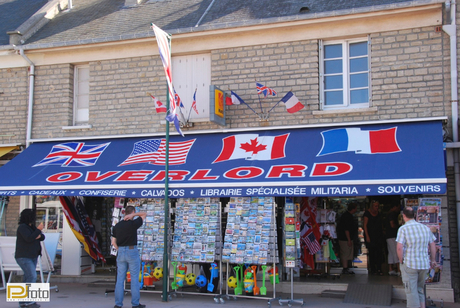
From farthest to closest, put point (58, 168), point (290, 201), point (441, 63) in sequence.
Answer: point (58, 168) < point (441, 63) < point (290, 201)

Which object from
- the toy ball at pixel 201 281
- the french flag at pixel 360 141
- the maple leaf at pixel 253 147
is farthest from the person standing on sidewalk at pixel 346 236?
the toy ball at pixel 201 281

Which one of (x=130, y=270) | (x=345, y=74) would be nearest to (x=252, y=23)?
(x=345, y=74)

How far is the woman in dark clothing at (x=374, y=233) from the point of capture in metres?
11.2

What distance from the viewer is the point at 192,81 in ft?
38.3

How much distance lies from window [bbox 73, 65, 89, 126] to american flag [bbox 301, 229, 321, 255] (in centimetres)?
622

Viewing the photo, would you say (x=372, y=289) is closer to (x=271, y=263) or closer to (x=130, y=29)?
(x=271, y=263)

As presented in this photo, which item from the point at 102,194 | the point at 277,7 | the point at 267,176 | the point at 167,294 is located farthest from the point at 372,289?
the point at 277,7

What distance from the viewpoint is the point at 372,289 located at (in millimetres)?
9445

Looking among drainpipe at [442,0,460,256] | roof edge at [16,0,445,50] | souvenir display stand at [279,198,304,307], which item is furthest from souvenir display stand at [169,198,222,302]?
drainpipe at [442,0,460,256]

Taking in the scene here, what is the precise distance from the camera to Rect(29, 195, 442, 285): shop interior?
9320mm

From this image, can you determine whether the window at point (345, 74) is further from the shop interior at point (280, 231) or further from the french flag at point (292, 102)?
the shop interior at point (280, 231)

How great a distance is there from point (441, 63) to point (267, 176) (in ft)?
13.8

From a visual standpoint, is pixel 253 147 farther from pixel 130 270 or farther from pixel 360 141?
pixel 130 270

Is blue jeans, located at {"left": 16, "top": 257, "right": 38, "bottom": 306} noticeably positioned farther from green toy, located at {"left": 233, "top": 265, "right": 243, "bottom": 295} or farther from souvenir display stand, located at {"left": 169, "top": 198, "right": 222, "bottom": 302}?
green toy, located at {"left": 233, "top": 265, "right": 243, "bottom": 295}
